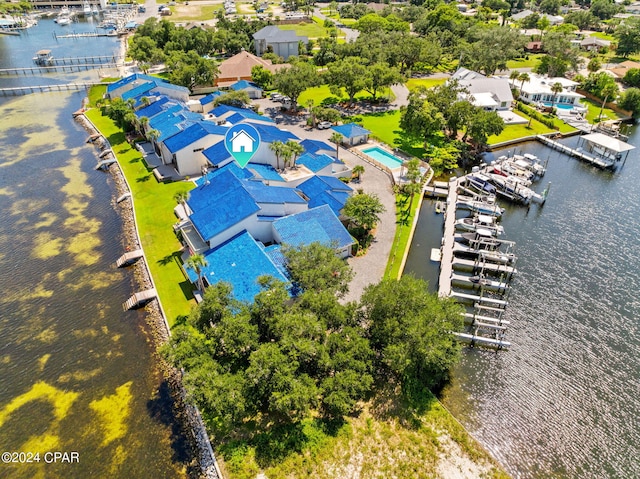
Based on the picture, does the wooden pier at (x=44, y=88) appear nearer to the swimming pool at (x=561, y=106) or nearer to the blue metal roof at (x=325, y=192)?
the blue metal roof at (x=325, y=192)

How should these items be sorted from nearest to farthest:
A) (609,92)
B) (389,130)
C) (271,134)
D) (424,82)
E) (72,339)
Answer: (72,339)
(271,134)
(389,130)
(609,92)
(424,82)

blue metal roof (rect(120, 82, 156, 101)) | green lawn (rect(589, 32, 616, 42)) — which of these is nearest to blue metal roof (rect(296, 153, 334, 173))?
blue metal roof (rect(120, 82, 156, 101))

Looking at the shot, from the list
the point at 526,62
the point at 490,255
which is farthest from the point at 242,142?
the point at 526,62

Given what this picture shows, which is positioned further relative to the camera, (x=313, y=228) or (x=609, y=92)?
(x=609, y=92)

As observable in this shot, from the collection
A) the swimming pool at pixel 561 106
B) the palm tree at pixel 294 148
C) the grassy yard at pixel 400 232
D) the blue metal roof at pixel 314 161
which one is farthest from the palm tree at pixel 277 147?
the swimming pool at pixel 561 106

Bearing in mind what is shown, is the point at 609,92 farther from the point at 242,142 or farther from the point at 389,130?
the point at 242,142

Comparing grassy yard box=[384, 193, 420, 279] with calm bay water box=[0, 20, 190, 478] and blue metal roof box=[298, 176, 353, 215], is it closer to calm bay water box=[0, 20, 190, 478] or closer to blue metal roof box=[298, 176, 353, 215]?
blue metal roof box=[298, 176, 353, 215]
